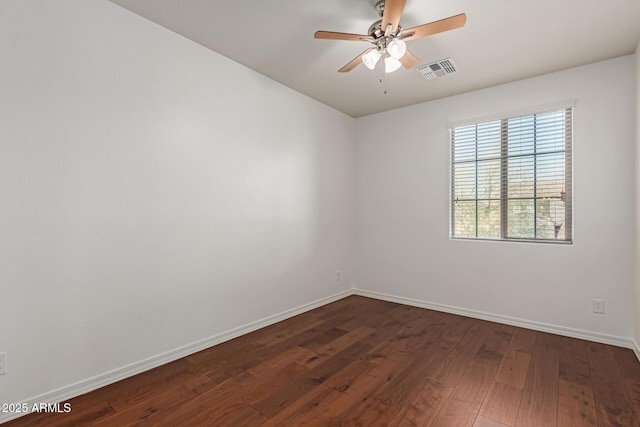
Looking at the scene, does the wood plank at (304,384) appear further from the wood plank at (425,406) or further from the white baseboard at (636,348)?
the white baseboard at (636,348)

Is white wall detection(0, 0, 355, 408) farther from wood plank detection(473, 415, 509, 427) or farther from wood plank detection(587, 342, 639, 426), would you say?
wood plank detection(587, 342, 639, 426)

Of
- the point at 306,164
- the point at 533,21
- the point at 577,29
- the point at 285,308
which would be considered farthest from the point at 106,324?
the point at 577,29

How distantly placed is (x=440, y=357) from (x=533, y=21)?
8.93 ft

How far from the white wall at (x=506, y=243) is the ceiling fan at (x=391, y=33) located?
1.41 m

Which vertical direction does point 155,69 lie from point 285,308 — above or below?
above

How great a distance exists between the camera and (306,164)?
12.8ft

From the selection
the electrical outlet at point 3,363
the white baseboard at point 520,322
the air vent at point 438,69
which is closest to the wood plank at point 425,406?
the white baseboard at point 520,322

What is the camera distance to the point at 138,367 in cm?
234

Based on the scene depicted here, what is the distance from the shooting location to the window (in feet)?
10.6

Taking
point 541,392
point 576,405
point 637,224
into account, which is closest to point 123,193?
point 541,392

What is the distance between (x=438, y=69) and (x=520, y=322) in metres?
2.78

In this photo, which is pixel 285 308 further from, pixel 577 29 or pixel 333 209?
pixel 577 29

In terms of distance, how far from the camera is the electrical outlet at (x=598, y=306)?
2.96 meters

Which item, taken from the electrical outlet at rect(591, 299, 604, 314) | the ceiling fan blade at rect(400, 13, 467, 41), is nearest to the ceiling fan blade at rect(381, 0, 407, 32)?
the ceiling fan blade at rect(400, 13, 467, 41)
